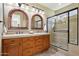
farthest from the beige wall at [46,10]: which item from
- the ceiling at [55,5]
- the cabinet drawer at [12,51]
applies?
the cabinet drawer at [12,51]

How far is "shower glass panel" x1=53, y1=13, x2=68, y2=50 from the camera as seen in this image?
1579 mm

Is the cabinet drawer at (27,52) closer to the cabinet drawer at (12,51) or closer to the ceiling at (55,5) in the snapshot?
the cabinet drawer at (12,51)

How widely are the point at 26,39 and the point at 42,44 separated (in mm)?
299

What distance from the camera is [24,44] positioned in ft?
5.10

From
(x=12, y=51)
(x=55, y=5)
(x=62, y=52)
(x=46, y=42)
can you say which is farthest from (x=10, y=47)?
(x=55, y=5)

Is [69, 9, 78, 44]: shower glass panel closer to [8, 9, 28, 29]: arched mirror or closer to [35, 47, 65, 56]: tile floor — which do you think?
[35, 47, 65, 56]: tile floor

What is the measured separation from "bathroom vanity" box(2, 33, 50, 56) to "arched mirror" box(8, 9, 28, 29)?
0.20 metres

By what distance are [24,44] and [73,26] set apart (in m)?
0.88

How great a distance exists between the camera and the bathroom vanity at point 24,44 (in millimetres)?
1451

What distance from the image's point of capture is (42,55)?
59.1 inches

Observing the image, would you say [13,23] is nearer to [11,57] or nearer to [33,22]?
[33,22]

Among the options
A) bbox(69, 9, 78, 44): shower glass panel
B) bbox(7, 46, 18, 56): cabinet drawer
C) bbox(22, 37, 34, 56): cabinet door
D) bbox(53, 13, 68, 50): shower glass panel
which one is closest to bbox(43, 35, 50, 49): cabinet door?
bbox(53, 13, 68, 50): shower glass panel

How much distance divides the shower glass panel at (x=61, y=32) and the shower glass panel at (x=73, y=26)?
0.07 metres

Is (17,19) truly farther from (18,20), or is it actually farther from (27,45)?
(27,45)
